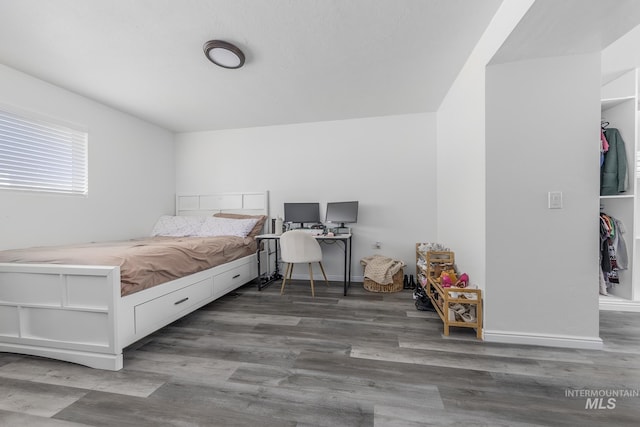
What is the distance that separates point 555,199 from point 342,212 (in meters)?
2.15

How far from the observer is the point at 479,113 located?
6.49ft

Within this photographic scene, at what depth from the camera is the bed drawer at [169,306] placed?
180 centimetres

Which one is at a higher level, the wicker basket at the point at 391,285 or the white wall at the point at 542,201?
the white wall at the point at 542,201

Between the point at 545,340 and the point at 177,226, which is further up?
the point at 177,226

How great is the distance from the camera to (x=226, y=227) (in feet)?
11.5

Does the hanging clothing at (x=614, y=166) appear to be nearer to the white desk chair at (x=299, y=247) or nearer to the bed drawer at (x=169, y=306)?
the white desk chair at (x=299, y=247)

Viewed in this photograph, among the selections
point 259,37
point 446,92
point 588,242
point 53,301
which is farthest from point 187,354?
point 446,92

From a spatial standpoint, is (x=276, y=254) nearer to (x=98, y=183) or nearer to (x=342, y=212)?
(x=342, y=212)

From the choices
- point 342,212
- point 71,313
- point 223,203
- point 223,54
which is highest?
point 223,54

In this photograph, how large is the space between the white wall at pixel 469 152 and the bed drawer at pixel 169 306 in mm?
2477

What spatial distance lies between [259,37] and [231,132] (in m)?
2.31

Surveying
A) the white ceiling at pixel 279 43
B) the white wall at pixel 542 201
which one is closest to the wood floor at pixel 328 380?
the white wall at pixel 542 201

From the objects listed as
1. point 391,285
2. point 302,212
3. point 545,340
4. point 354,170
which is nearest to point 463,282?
point 545,340

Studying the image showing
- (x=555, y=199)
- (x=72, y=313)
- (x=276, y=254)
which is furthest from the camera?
(x=276, y=254)
